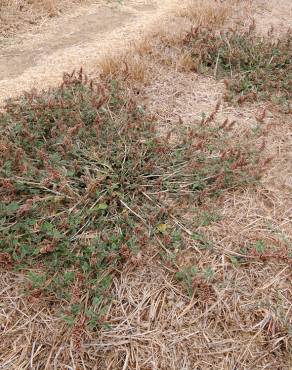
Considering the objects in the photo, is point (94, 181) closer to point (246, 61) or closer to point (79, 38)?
point (246, 61)

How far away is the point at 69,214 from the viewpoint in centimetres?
274

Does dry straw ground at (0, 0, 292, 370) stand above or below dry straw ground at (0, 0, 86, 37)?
below

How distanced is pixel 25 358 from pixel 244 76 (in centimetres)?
340

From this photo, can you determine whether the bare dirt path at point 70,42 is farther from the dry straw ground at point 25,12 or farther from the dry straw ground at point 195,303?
the dry straw ground at point 195,303

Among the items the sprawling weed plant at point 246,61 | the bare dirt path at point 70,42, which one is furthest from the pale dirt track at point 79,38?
the sprawling weed plant at point 246,61

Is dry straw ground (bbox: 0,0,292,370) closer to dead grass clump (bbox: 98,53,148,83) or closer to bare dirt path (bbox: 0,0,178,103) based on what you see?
dead grass clump (bbox: 98,53,148,83)

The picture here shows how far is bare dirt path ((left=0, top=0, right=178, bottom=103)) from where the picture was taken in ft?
14.6

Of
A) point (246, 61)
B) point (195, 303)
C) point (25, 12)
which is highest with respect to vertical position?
point (25, 12)

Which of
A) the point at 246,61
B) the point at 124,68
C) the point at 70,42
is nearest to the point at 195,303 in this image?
the point at 124,68

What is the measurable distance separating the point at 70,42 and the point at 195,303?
3.92 m

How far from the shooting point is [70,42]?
5.23 m

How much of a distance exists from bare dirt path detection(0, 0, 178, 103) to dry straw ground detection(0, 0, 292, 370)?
2.12 metres

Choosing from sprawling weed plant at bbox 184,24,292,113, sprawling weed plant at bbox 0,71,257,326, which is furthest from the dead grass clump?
sprawling weed plant at bbox 184,24,292,113

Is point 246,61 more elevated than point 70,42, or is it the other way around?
point 70,42
